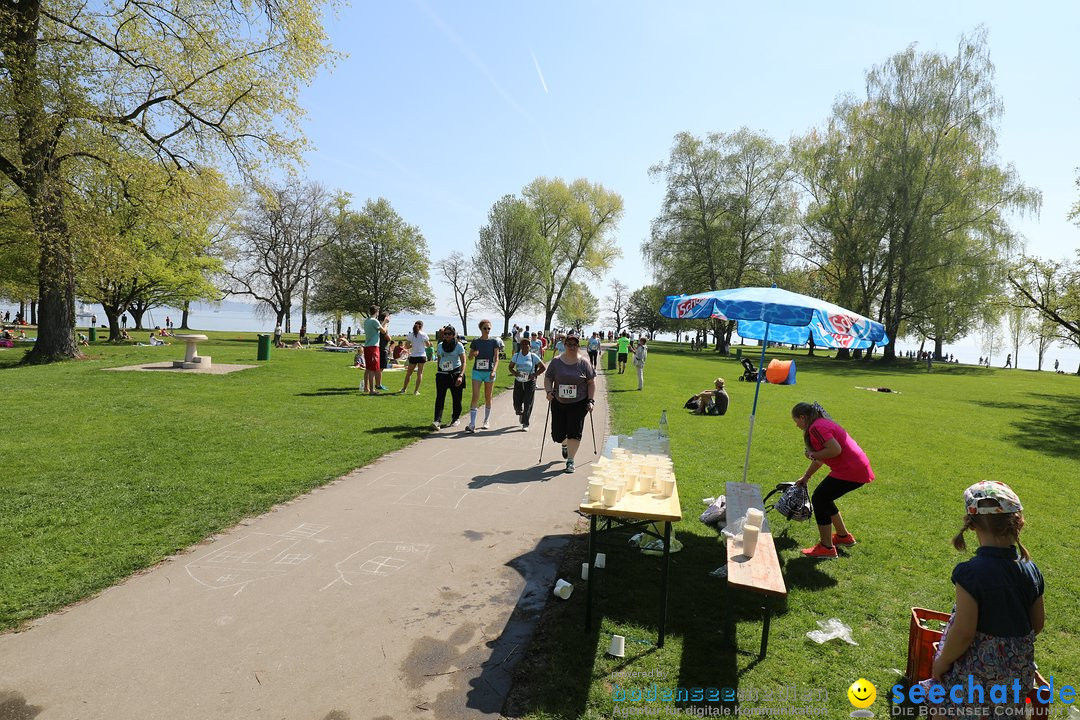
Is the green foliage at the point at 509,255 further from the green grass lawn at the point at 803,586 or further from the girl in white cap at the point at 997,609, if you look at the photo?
the girl in white cap at the point at 997,609

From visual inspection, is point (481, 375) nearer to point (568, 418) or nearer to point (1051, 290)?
point (568, 418)

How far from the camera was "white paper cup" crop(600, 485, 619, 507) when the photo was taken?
13.8ft

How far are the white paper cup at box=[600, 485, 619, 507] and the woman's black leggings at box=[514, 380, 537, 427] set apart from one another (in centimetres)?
737

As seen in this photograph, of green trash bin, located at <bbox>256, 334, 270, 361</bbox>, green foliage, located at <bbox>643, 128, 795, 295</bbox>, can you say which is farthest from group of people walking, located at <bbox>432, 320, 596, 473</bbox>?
green foliage, located at <bbox>643, 128, 795, 295</bbox>

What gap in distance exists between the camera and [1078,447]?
13.0 metres

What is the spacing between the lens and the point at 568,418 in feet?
26.3

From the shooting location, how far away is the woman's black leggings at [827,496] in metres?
5.46

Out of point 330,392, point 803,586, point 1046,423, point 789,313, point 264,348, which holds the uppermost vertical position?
point 789,313

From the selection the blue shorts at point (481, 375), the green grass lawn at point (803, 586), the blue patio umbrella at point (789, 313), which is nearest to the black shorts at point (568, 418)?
the green grass lawn at point (803, 586)

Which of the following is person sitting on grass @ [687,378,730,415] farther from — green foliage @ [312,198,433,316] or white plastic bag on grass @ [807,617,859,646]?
green foliage @ [312,198,433,316]

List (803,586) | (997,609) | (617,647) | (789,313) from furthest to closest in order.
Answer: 1. (789,313)
2. (803,586)
3. (617,647)
4. (997,609)

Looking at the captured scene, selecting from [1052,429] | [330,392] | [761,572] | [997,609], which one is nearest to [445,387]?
[330,392]

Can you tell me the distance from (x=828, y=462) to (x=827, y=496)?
1.41 feet

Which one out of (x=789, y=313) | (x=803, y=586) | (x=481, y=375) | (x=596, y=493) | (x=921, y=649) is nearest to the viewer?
(x=921, y=649)
